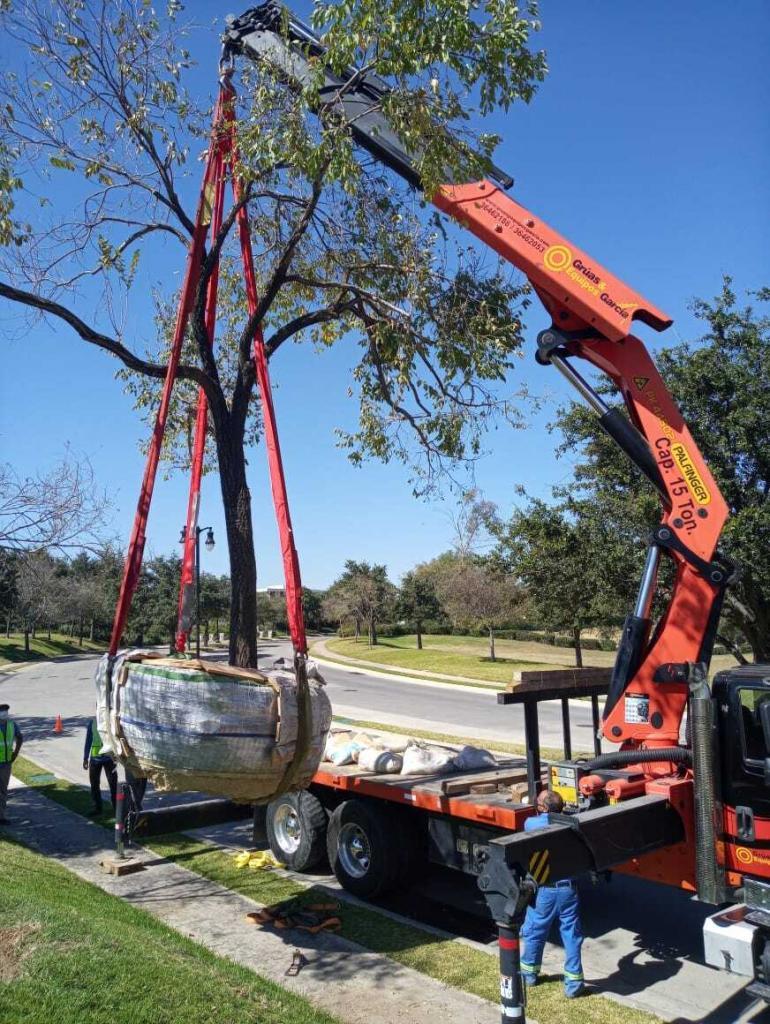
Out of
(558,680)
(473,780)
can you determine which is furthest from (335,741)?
(558,680)

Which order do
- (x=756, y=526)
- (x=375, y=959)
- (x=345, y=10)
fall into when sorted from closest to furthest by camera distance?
(x=375, y=959) < (x=345, y=10) < (x=756, y=526)

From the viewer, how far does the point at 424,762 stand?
8945mm

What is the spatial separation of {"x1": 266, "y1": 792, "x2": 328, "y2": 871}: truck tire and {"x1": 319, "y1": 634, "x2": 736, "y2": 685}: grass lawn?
1063 inches

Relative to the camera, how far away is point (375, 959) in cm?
691

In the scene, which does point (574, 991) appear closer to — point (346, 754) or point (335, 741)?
point (346, 754)

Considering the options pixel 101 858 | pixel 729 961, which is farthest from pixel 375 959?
pixel 101 858

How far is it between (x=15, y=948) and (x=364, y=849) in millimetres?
3900

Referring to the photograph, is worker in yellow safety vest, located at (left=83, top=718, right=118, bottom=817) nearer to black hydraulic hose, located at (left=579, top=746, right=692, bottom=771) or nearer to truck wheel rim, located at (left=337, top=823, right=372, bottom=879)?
truck wheel rim, located at (left=337, top=823, right=372, bottom=879)

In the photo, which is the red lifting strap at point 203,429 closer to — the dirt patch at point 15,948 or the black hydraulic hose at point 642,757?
the dirt patch at point 15,948

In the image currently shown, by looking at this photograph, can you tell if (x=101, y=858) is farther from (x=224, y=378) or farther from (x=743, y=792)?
(x=743, y=792)

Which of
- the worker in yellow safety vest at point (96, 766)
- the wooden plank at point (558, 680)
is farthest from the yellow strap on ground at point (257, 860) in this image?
the wooden plank at point (558, 680)

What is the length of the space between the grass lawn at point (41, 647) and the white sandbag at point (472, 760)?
1844 inches

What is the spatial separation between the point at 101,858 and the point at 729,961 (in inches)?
291

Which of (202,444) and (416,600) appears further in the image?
(416,600)
